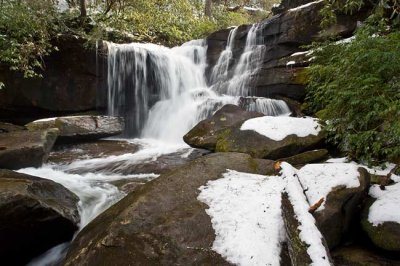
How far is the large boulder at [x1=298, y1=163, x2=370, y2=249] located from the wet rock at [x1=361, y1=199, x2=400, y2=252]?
0.78 feet

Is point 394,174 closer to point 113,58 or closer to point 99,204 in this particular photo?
point 99,204

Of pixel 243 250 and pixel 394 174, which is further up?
pixel 394 174

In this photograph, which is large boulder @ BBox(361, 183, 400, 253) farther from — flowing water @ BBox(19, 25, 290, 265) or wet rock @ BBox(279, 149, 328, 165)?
flowing water @ BBox(19, 25, 290, 265)

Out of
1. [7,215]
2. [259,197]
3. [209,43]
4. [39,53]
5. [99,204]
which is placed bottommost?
[99,204]

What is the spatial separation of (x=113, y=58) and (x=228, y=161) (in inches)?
323

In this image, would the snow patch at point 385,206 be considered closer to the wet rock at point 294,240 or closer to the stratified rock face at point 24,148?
the wet rock at point 294,240

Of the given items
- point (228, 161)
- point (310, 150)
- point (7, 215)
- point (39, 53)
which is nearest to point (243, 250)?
point (228, 161)

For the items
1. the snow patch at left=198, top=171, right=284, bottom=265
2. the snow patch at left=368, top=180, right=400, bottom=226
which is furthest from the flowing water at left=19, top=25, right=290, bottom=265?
the snow patch at left=368, top=180, right=400, bottom=226

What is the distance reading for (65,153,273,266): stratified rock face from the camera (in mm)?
2980

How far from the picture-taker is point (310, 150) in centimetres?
625

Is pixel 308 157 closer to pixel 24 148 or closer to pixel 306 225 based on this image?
pixel 306 225

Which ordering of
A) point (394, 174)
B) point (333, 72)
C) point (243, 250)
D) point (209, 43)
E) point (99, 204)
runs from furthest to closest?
1. point (209, 43)
2. point (333, 72)
3. point (99, 204)
4. point (394, 174)
5. point (243, 250)

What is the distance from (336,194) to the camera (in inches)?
147

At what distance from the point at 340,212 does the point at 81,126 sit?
7.73 metres
